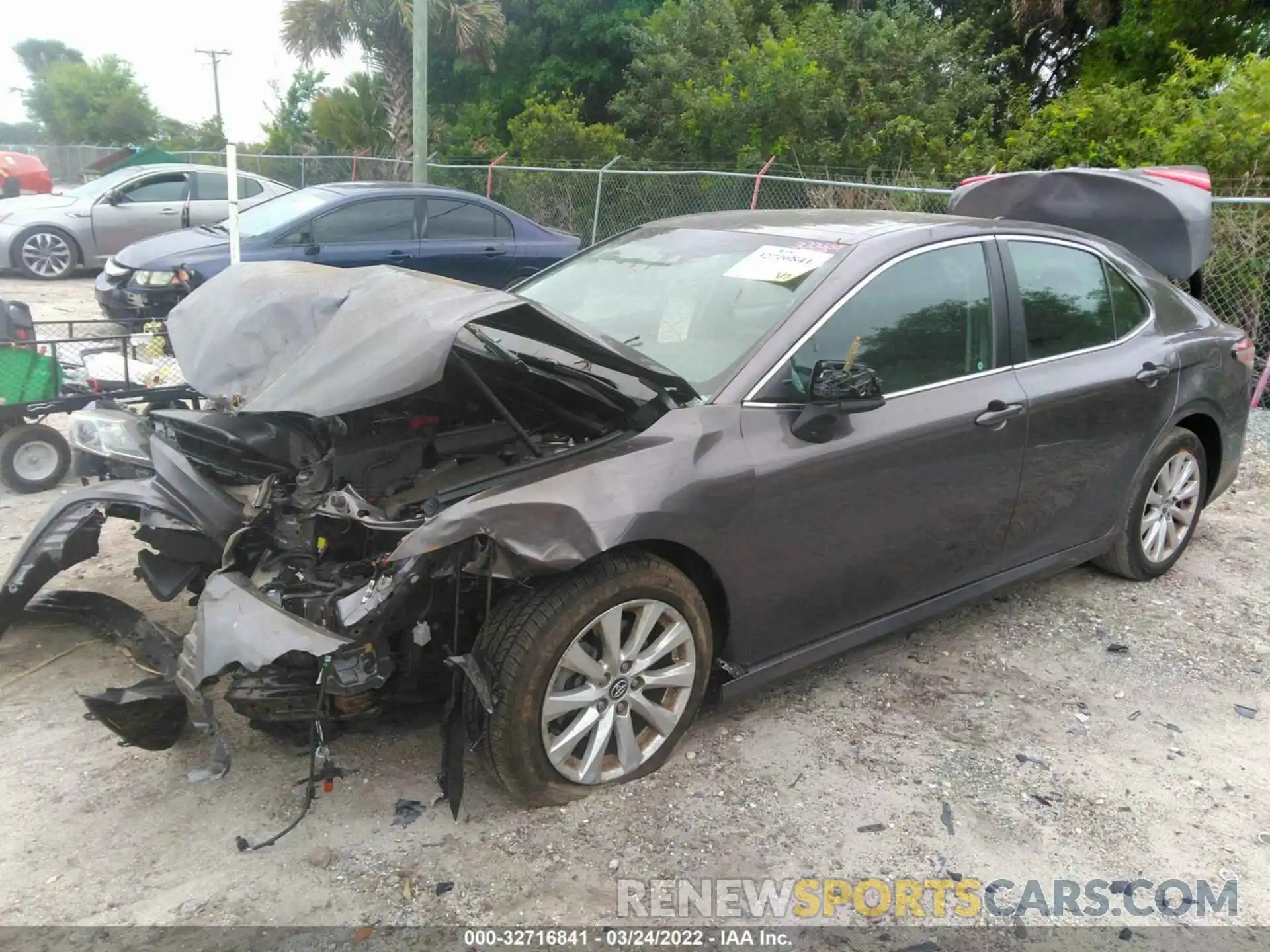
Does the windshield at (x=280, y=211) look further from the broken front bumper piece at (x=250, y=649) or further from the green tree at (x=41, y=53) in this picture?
the green tree at (x=41, y=53)

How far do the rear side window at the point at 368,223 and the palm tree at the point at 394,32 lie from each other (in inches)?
469

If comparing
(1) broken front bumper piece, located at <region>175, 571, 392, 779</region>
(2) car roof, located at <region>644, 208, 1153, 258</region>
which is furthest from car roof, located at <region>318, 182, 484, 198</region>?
(1) broken front bumper piece, located at <region>175, 571, 392, 779</region>

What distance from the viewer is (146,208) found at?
1315 cm

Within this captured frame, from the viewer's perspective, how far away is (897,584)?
3676mm

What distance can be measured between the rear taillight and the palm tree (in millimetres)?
18112

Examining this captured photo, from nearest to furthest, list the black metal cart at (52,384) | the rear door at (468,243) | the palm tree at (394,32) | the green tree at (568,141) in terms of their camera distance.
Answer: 1. the black metal cart at (52,384)
2. the rear door at (468,243)
3. the green tree at (568,141)
4. the palm tree at (394,32)

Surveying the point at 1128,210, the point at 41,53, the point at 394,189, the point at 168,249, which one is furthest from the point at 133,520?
the point at 41,53

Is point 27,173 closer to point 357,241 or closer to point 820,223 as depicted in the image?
point 357,241

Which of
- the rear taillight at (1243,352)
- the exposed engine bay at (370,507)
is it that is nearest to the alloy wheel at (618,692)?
the exposed engine bay at (370,507)

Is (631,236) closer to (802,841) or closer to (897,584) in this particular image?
(897,584)

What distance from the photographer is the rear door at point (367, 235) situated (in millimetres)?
9312

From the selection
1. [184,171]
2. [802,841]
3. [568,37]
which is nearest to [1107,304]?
[802,841]

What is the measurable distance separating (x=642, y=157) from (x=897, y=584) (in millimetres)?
14335

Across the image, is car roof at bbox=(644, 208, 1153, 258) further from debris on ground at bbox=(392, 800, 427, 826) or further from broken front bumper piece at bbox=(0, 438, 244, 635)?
debris on ground at bbox=(392, 800, 427, 826)
